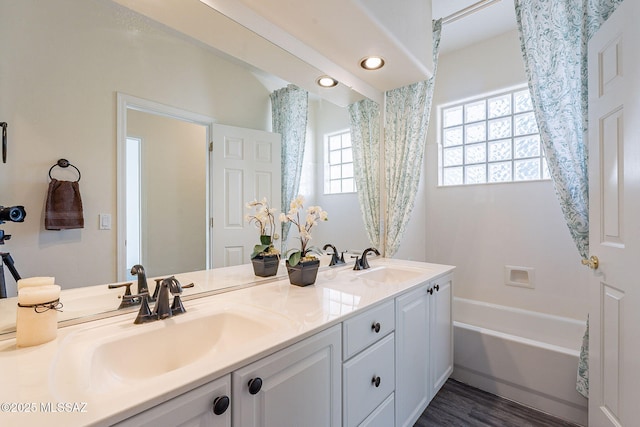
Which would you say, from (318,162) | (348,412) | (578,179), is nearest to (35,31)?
(318,162)

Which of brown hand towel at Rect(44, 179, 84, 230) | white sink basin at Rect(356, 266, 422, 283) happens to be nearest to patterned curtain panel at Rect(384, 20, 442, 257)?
white sink basin at Rect(356, 266, 422, 283)

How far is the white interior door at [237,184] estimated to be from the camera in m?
1.40

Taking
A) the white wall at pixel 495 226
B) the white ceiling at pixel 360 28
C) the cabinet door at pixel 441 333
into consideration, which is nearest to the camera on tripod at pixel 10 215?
the white ceiling at pixel 360 28

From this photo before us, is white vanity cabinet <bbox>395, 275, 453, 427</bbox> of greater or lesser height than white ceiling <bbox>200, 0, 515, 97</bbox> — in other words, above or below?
below

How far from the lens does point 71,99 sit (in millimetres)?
946

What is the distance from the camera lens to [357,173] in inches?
86.7

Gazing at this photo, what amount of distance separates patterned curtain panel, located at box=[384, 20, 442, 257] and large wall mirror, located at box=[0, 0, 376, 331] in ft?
4.74

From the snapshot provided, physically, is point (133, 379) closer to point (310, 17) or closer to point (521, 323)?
point (310, 17)

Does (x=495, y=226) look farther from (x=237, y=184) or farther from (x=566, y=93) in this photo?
(x=237, y=184)

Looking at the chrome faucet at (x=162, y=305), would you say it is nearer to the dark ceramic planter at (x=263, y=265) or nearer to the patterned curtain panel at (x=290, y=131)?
the dark ceramic planter at (x=263, y=265)

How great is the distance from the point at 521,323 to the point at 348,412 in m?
2.07

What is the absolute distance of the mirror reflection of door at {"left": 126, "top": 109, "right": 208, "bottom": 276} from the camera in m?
1.10

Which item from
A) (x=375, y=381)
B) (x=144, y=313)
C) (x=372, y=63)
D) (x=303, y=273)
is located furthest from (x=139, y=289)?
(x=372, y=63)

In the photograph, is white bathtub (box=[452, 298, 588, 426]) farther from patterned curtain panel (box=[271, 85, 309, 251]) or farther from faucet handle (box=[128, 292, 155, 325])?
faucet handle (box=[128, 292, 155, 325])
